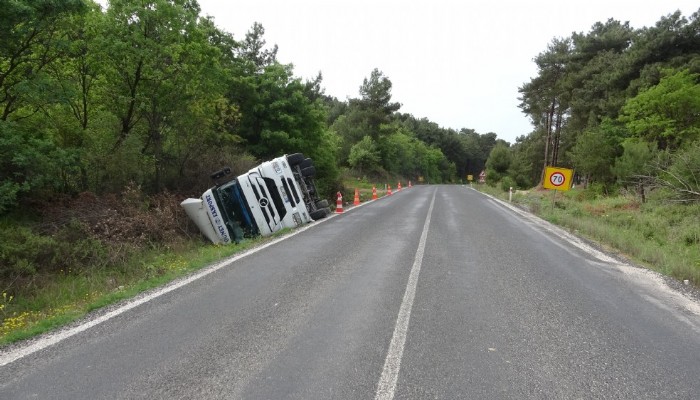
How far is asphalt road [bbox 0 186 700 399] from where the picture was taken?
329 centimetres

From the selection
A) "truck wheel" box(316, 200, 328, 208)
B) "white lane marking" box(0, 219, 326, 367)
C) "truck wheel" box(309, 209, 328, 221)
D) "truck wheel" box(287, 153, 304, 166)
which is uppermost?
"truck wheel" box(287, 153, 304, 166)

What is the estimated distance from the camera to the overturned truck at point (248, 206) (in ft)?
37.2

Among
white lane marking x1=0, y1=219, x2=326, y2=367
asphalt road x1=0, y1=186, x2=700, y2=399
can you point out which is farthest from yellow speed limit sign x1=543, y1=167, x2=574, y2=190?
white lane marking x1=0, y1=219, x2=326, y2=367

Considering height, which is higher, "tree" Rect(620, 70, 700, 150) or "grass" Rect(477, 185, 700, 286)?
"tree" Rect(620, 70, 700, 150)

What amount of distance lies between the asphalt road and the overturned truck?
4.34 meters

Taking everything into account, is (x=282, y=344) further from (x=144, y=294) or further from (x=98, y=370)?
(x=144, y=294)

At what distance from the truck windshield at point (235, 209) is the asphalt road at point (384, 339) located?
4330 mm

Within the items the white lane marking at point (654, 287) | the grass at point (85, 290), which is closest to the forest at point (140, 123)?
the grass at point (85, 290)

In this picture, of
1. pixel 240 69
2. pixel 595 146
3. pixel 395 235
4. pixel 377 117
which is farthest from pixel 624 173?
pixel 377 117

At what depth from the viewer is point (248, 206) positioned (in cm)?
Result: 1155

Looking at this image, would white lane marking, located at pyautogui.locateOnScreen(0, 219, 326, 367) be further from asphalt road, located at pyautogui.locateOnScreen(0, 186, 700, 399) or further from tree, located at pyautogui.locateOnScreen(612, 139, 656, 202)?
tree, located at pyautogui.locateOnScreen(612, 139, 656, 202)

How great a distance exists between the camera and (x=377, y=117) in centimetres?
5575

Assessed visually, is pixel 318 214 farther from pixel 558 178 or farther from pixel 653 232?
pixel 653 232

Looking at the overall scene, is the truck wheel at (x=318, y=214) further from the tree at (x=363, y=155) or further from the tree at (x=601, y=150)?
the tree at (x=363, y=155)
